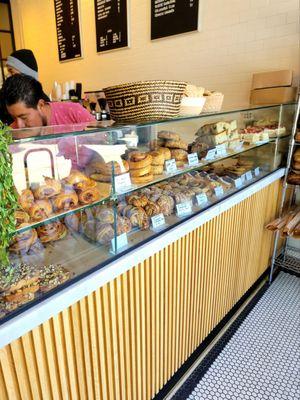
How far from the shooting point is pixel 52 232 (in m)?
1.04

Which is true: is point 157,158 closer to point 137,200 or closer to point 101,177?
point 137,200

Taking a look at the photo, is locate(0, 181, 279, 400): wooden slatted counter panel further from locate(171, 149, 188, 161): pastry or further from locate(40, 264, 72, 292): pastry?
locate(171, 149, 188, 161): pastry

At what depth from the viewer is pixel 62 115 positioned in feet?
6.41

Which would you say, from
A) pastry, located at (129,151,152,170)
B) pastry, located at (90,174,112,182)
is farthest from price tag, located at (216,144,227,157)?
pastry, located at (90,174,112,182)

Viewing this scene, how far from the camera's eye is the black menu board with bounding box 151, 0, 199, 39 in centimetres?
284

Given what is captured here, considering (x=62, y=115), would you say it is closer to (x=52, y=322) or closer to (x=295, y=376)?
(x=52, y=322)


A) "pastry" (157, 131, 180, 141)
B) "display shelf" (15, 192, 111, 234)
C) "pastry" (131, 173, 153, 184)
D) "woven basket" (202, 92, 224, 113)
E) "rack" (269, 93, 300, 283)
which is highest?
"woven basket" (202, 92, 224, 113)

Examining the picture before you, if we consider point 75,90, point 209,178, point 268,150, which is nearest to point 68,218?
point 209,178

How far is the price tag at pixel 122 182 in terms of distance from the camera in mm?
1134

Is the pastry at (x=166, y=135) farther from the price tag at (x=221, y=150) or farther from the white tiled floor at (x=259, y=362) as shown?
the white tiled floor at (x=259, y=362)

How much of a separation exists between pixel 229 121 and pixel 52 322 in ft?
5.22

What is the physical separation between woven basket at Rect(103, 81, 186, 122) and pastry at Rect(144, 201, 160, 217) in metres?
0.38

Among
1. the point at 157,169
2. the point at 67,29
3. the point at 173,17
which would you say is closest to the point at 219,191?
the point at 157,169

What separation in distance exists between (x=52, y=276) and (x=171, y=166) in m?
0.76
